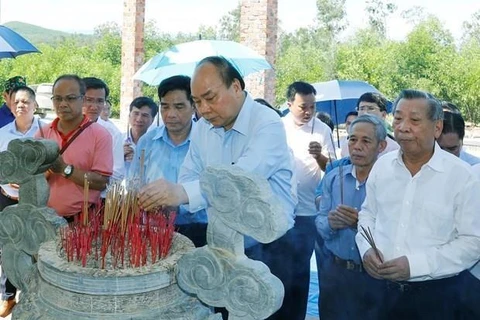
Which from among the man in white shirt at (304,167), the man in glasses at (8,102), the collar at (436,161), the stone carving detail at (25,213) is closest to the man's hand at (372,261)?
the collar at (436,161)

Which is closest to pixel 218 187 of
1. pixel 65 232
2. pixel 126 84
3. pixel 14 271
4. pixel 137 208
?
pixel 137 208

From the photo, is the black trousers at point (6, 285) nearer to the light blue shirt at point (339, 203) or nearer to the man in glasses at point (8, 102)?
the man in glasses at point (8, 102)

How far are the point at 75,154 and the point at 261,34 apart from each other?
6.39 metres

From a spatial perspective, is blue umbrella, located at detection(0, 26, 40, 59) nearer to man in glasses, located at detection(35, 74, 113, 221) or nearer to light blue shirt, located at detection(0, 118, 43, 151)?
light blue shirt, located at detection(0, 118, 43, 151)

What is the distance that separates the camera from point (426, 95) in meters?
2.37

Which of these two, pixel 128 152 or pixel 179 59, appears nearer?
pixel 128 152

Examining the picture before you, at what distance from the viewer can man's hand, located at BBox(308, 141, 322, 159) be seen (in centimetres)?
395

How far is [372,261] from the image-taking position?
7.85 feet

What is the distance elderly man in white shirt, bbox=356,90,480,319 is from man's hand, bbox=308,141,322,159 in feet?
4.76

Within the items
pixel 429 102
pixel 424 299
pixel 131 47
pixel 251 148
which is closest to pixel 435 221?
pixel 424 299

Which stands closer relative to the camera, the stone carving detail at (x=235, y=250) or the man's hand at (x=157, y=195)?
the stone carving detail at (x=235, y=250)

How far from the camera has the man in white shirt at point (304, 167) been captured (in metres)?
3.69

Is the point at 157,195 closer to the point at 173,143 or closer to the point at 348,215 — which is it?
the point at 348,215

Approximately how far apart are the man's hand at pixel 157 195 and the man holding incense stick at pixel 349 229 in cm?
121
